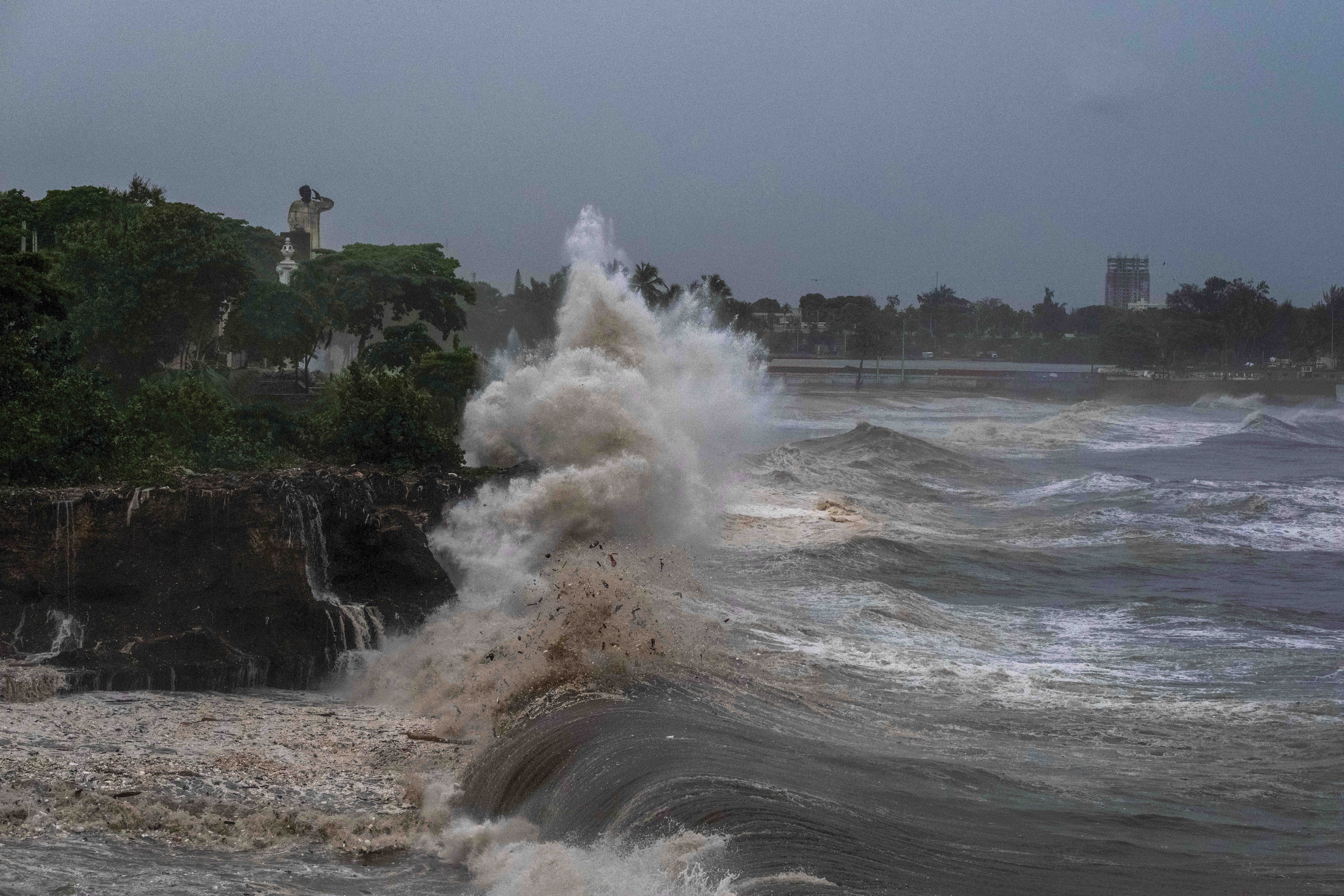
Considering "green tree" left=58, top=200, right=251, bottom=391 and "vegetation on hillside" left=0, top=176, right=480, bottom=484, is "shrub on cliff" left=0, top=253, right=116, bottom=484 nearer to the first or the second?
"vegetation on hillside" left=0, top=176, right=480, bottom=484

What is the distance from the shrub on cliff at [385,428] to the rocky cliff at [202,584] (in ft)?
10.6

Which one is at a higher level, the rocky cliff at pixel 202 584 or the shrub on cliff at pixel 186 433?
the shrub on cliff at pixel 186 433

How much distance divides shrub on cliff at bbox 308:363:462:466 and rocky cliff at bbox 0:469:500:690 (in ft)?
10.6

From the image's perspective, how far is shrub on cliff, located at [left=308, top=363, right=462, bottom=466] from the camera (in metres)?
21.0

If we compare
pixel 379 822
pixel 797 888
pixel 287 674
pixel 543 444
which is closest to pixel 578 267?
pixel 543 444

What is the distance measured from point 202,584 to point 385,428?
5447 millimetres

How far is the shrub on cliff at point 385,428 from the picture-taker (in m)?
21.0

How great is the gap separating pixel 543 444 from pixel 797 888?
14.7 meters

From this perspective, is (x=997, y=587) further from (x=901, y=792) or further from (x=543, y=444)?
(x=901, y=792)

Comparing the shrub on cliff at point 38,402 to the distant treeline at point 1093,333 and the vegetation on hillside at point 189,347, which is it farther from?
the distant treeline at point 1093,333

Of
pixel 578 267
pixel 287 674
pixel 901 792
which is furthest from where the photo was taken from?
pixel 578 267

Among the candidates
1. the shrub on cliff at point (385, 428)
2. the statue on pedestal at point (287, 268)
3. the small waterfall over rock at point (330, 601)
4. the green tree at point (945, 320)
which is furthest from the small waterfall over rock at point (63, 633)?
the green tree at point (945, 320)

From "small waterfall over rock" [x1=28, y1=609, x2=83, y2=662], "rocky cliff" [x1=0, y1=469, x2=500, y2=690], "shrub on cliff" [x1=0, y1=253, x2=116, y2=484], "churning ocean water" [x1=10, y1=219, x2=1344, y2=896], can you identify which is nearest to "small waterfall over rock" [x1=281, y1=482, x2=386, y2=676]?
"rocky cliff" [x1=0, y1=469, x2=500, y2=690]

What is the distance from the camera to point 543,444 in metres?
22.0
